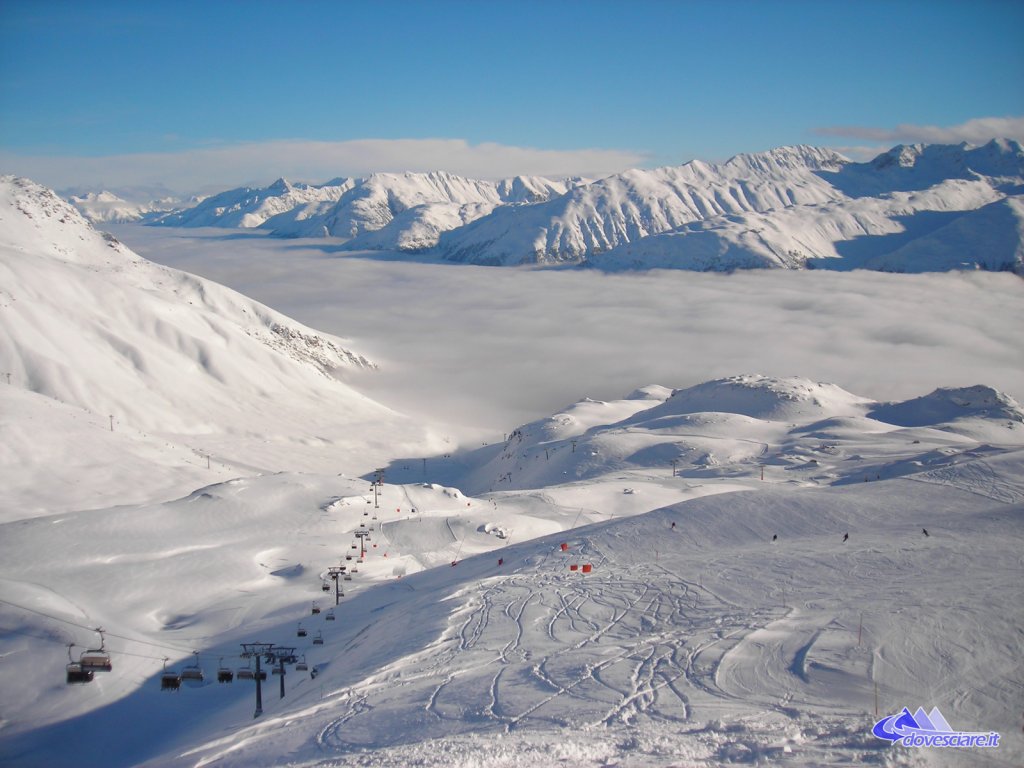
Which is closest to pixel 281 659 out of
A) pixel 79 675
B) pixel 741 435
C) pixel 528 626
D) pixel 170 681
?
pixel 170 681

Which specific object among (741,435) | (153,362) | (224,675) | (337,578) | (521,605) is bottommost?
(741,435)

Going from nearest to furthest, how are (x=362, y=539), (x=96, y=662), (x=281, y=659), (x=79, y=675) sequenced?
1. (x=79, y=675)
2. (x=96, y=662)
3. (x=281, y=659)
4. (x=362, y=539)

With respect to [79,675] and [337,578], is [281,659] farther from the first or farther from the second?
[337,578]

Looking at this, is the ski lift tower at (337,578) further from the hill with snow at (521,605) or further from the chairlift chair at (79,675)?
the chairlift chair at (79,675)

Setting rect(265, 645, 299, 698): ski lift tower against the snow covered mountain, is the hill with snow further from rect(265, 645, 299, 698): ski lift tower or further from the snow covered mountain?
the snow covered mountain

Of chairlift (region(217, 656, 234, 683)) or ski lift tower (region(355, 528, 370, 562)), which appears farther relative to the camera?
ski lift tower (region(355, 528, 370, 562))

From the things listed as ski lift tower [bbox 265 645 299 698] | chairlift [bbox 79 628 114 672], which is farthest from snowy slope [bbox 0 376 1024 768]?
chairlift [bbox 79 628 114 672]

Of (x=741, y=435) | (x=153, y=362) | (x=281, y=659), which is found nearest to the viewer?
(x=281, y=659)

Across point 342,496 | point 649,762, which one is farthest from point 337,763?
point 342,496

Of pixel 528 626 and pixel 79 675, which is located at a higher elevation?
pixel 528 626
